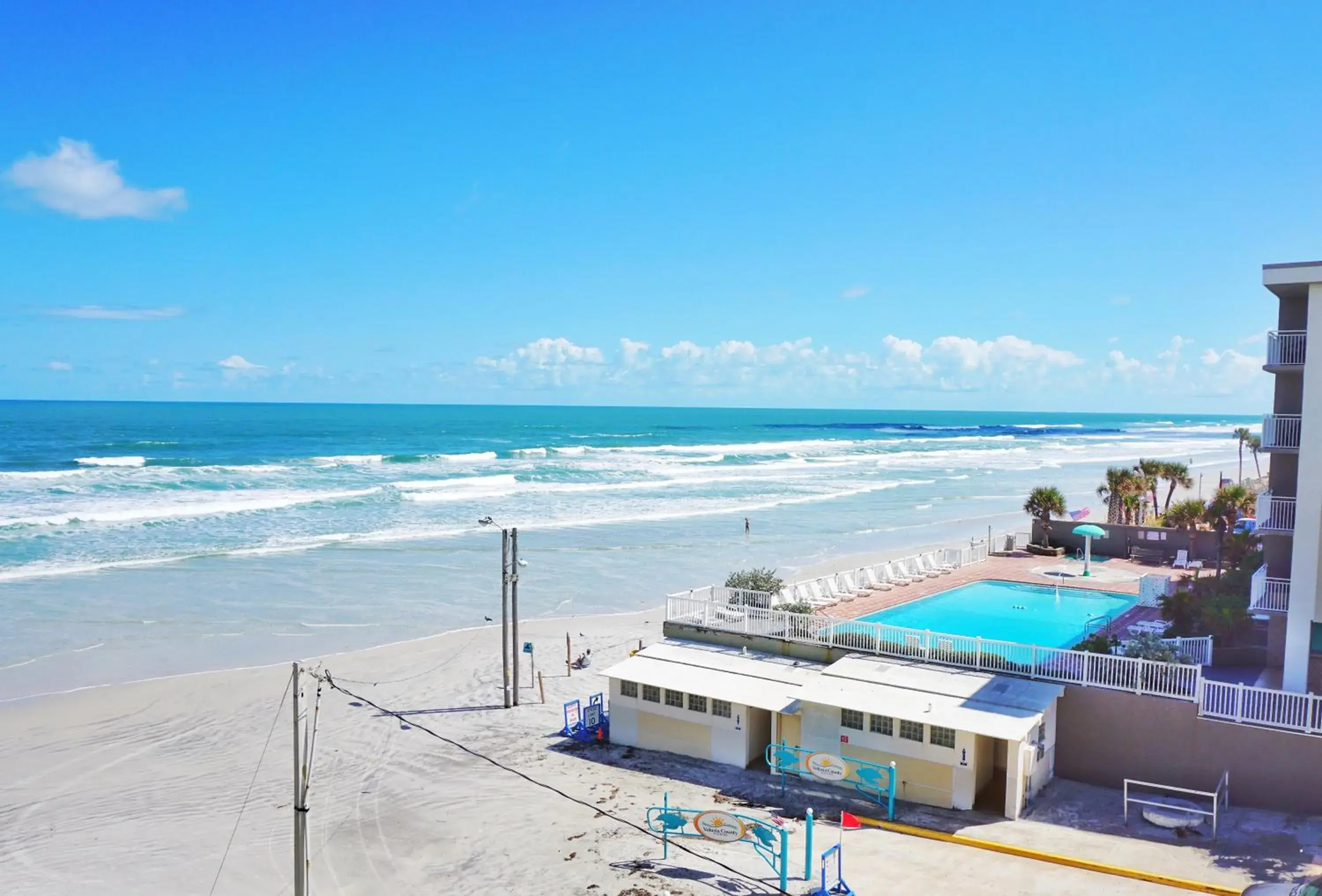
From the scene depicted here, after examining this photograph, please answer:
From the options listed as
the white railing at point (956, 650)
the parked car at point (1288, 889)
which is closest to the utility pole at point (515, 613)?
the white railing at point (956, 650)

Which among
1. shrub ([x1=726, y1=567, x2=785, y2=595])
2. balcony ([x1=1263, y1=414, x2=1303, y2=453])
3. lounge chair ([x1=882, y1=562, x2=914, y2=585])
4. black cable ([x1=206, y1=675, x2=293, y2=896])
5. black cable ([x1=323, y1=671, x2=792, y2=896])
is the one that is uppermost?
balcony ([x1=1263, y1=414, x2=1303, y2=453])

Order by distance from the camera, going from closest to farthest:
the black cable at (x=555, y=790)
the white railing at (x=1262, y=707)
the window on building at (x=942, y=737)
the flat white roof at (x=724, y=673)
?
1. the black cable at (x=555, y=790)
2. the white railing at (x=1262, y=707)
3. the window on building at (x=942, y=737)
4. the flat white roof at (x=724, y=673)

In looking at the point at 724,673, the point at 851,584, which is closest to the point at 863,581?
the point at 851,584

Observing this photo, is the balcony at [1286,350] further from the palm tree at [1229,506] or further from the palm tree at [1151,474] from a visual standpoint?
the palm tree at [1151,474]

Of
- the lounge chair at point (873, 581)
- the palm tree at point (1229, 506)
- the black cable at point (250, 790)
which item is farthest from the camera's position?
the palm tree at point (1229, 506)

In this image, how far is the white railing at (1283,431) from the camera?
15.9 m

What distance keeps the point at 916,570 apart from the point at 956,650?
9.50 m

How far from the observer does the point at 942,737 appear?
48.9 feet

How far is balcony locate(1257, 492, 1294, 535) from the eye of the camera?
1587 centimetres

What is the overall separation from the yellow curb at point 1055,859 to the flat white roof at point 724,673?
8.96 ft

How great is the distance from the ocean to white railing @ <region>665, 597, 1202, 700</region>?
10.0 metres

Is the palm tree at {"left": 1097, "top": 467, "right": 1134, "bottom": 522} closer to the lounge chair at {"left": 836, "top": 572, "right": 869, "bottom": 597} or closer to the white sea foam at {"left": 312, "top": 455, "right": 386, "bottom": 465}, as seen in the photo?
the lounge chair at {"left": 836, "top": 572, "right": 869, "bottom": 597}

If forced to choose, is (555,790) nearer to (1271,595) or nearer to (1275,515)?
(1271,595)

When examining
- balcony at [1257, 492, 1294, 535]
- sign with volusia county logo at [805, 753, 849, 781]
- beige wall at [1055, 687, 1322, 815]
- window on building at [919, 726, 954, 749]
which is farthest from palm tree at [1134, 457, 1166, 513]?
sign with volusia county logo at [805, 753, 849, 781]
